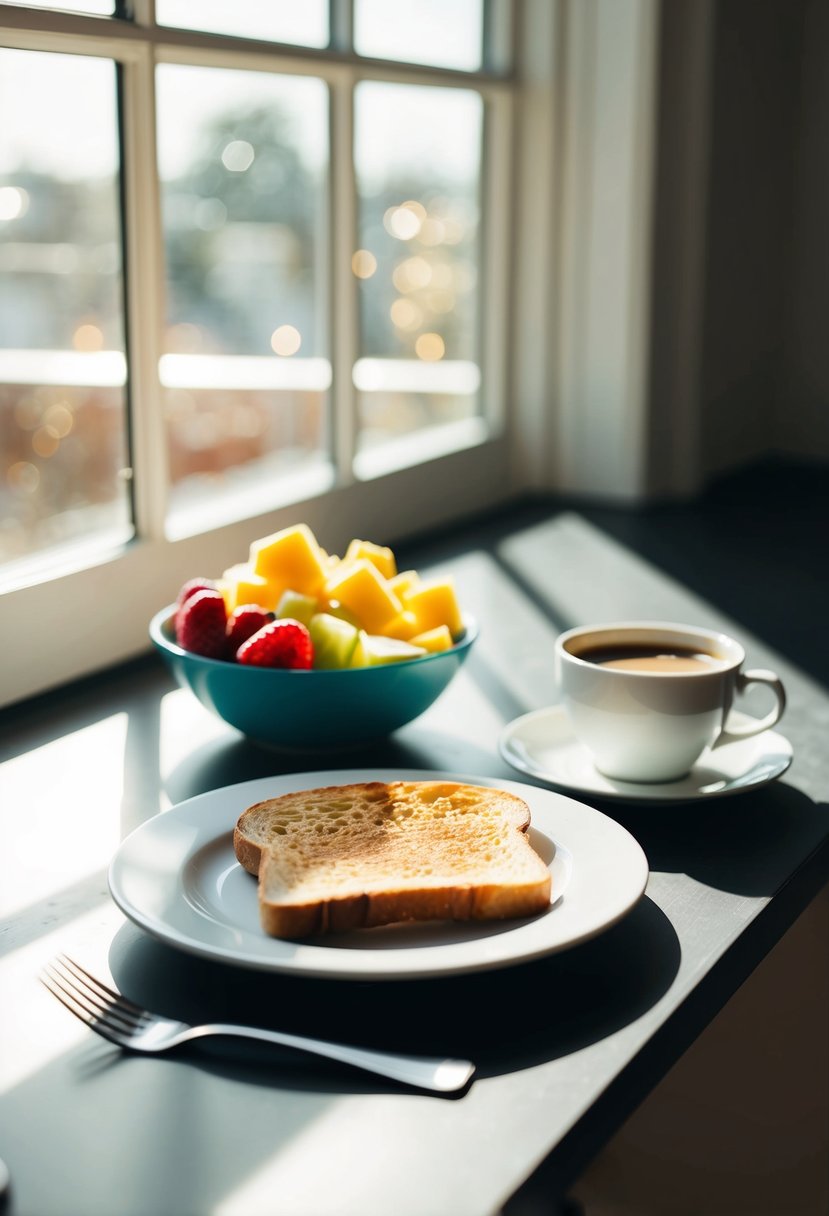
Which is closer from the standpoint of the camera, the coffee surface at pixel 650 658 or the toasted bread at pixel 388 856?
the toasted bread at pixel 388 856

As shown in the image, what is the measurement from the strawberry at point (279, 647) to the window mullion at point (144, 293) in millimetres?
492

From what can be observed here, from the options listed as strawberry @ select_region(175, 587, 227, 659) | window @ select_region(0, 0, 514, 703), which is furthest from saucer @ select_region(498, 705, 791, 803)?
window @ select_region(0, 0, 514, 703)

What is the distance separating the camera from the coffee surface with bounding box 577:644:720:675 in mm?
943

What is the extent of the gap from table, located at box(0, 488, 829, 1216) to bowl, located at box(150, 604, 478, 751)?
3 centimetres

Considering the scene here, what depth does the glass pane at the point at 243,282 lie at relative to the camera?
59.4 inches

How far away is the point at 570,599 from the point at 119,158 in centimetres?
69

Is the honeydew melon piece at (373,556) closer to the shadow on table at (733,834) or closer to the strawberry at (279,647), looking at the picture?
the strawberry at (279,647)

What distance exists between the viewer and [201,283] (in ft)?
5.28

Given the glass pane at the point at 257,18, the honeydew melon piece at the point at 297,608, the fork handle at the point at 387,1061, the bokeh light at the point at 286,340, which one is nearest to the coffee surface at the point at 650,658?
the honeydew melon piece at the point at 297,608

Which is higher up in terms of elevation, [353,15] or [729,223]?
[353,15]

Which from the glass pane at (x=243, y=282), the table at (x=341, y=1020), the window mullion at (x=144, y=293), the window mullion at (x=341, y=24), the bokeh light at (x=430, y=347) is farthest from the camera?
the bokeh light at (x=430, y=347)

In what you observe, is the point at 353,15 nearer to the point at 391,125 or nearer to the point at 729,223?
the point at 391,125

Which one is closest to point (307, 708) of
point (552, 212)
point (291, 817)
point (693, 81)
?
point (291, 817)

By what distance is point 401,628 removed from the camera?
1036 millimetres
